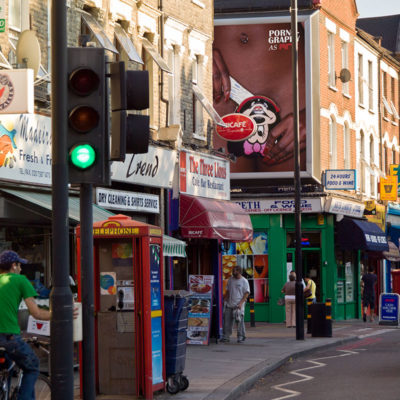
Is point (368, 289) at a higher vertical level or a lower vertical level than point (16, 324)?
lower

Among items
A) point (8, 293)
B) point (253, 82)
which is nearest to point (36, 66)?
point (8, 293)

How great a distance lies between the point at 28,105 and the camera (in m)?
15.2

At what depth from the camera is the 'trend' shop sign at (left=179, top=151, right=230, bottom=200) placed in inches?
1005

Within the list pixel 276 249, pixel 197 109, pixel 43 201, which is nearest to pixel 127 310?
pixel 43 201

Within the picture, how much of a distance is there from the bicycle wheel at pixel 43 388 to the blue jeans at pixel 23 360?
202mm

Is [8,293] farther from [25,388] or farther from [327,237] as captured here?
[327,237]

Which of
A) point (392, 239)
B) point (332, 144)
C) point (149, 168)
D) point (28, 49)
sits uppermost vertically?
point (332, 144)

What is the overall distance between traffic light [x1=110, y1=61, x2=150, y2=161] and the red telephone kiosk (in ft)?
11.4

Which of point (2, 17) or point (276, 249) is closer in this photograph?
point (2, 17)

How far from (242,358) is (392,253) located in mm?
24764

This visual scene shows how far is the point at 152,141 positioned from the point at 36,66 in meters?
6.68

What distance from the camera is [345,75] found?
3850 cm

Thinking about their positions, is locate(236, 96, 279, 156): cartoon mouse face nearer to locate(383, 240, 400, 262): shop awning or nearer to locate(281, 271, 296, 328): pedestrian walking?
locate(281, 271, 296, 328): pedestrian walking

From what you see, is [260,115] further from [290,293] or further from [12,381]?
[12,381]
